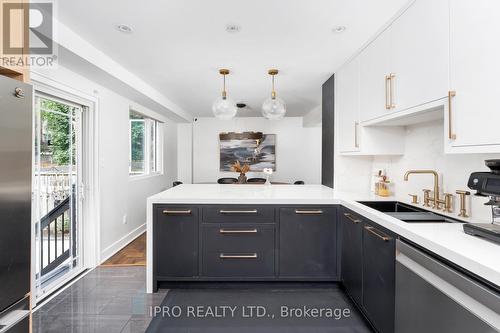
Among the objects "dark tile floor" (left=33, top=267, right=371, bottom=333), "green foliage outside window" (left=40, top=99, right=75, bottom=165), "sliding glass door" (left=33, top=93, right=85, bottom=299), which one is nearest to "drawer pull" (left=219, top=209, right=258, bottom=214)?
"dark tile floor" (left=33, top=267, right=371, bottom=333)

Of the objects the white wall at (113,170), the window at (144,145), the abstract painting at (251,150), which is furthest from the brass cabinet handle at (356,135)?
the abstract painting at (251,150)

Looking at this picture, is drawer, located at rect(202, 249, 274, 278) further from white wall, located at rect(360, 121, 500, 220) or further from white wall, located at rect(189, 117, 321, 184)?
white wall, located at rect(189, 117, 321, 184)

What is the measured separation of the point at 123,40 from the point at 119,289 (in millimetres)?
2290

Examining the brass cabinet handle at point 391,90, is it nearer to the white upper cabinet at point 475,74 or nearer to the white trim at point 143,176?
the white upper cabinet at point 475,74

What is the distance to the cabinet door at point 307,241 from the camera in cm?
239

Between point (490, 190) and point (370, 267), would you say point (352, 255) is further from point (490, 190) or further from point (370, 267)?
point (490, 190)

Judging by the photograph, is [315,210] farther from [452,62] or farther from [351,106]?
[452,62]

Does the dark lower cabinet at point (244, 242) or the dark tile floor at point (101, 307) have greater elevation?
the dark lower cabinet at point (244, 242)

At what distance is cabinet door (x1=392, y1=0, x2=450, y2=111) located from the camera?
56.1 inches

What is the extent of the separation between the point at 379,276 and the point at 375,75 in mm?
1549

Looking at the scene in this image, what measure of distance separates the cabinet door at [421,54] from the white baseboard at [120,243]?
Answer: 346 centimetres

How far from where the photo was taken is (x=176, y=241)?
93.9 inches

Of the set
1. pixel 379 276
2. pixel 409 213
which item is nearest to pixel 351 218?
pixel 409 213

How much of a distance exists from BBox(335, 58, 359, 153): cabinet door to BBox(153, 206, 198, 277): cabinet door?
5.53ft
